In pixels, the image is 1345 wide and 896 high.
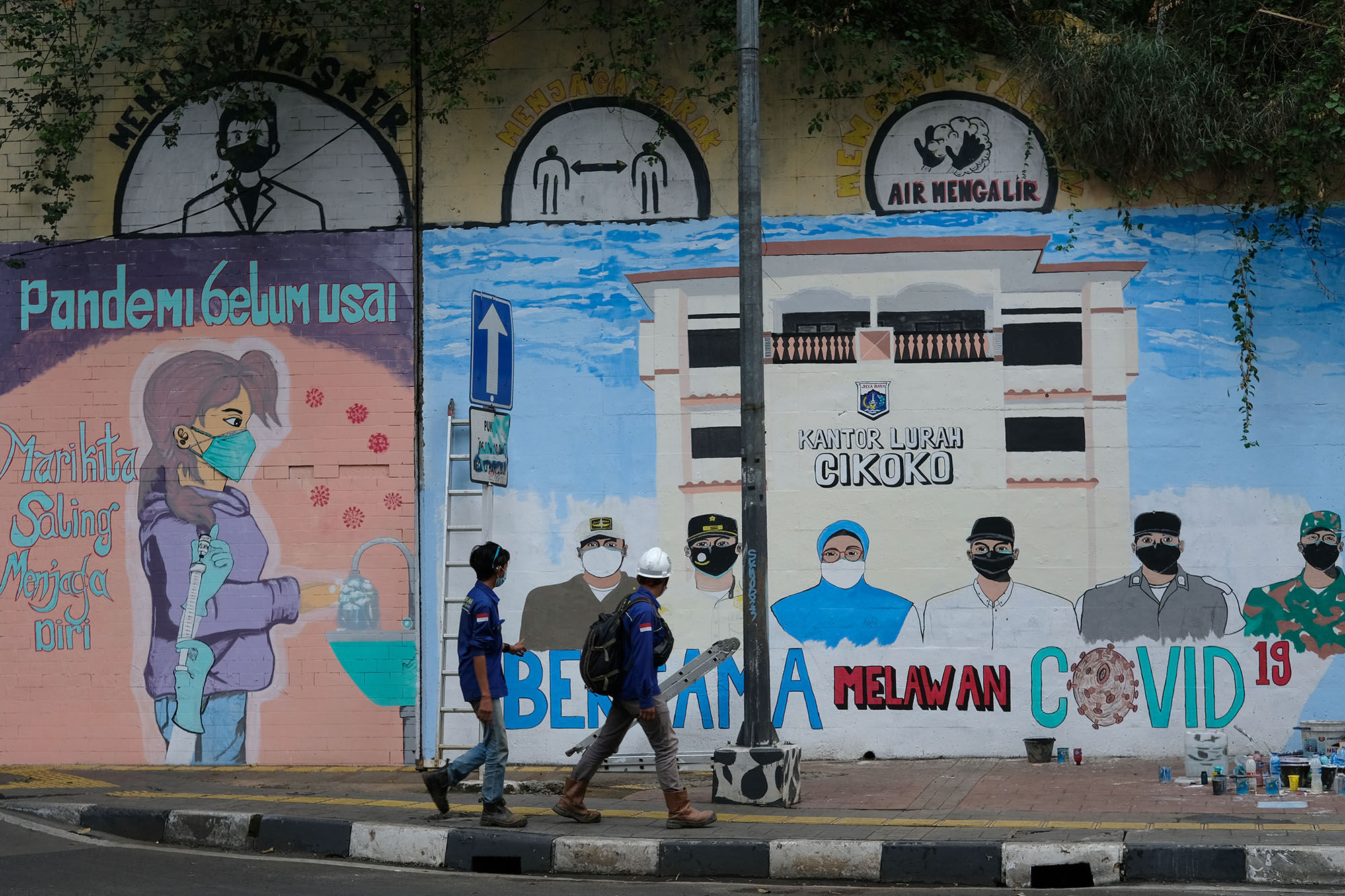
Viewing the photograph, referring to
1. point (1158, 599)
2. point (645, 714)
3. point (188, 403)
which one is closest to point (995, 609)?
point (1158, 599)

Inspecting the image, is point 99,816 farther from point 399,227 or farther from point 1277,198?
point 1277,198

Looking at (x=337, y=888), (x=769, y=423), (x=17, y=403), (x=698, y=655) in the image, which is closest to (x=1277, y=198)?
(x=769, y=423)

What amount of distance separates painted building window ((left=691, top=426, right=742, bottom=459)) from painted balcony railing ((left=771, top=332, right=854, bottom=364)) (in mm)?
714

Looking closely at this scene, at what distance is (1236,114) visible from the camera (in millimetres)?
11039

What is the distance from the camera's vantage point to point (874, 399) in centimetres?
1145

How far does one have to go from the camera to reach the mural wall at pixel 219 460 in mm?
11820

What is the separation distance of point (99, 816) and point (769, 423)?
586cm

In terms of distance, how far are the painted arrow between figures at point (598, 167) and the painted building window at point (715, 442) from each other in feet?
7.71

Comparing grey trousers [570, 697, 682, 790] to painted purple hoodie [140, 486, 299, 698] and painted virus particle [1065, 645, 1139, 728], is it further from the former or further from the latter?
painted purple hoodie [140, 486, 299, 698]

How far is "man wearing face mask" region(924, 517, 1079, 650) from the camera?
11164 mm

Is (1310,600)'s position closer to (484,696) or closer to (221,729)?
(484,696)

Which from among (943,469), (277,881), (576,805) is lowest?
Result: (277,881)

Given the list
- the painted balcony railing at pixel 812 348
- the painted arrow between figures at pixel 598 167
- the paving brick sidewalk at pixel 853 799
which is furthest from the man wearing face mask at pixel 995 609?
the painted arrow between figures at pixel 598 167

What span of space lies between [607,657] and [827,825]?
1.71m
